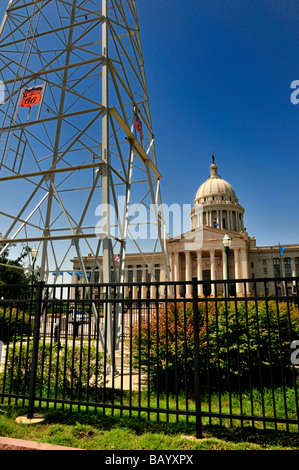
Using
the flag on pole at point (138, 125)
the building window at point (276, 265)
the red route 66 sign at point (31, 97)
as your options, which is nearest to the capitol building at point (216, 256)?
the building window at point (276, 265)

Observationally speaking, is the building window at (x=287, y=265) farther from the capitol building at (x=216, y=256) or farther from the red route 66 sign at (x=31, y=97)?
the red route 66 sign at (x=31, y=97)

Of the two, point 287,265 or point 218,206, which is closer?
point 287,265

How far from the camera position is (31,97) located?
12.6 metres

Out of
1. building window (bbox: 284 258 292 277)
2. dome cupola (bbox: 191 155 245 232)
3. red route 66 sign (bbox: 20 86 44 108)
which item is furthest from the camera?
dome cupola (bbox: 191 155 245 232)

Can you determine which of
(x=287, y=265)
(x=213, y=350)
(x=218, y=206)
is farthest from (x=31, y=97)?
(x=218, y=206)

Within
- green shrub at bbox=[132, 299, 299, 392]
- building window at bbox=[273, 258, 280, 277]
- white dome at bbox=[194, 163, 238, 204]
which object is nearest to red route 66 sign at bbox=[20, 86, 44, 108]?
green shrub at bbox=[132, 299, 299, 392]

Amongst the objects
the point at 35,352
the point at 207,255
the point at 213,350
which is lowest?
the point at 213,350

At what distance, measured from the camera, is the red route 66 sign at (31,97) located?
12.4 metres

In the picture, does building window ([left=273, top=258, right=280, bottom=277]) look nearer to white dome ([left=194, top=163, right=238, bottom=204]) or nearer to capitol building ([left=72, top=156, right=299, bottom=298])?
capitol building ([left=72, top=156, right=299, bottom=298])

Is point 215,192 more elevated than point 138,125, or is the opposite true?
point 215,192

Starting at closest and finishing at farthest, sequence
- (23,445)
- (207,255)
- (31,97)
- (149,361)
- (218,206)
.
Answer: (23,445)
(149,361)
(31,97)
(207,255)
(218,206)

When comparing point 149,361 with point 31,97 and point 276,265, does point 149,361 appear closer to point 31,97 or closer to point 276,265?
point 31,97

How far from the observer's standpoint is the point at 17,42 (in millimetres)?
13773

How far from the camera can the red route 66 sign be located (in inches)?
489
